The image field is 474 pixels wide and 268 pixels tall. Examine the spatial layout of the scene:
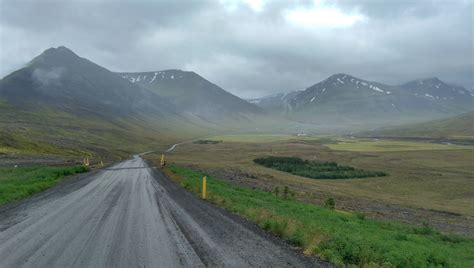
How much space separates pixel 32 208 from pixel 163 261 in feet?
42.9

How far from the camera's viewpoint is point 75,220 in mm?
18234

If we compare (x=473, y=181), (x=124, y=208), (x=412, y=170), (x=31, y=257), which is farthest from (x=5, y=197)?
(x=412, y=170)

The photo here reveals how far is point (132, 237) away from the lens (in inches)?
589

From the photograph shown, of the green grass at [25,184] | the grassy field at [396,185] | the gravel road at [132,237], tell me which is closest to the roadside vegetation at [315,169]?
the grassy field at [396,185]

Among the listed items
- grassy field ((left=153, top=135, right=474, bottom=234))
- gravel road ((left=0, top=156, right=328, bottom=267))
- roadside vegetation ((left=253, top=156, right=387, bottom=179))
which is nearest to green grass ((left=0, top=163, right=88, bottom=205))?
gravel road ((left=0, top=156, right=328, bottom=267))

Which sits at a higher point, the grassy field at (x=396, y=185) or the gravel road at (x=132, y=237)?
the gravel road at (x=132, y=237)

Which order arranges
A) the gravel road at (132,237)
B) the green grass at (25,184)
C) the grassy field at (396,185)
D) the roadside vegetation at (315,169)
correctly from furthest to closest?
1. the roadside vegetation at (315,169)
2. the grassy field at (396,185)
3. the green grass at (25,184)
4. the gravel road at (132,237)

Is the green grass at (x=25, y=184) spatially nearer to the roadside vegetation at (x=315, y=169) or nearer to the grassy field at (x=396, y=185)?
the grassy field at (x=396, y=185)

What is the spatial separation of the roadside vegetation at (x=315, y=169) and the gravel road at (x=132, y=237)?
62510 mm

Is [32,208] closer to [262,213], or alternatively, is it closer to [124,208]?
[124,208]

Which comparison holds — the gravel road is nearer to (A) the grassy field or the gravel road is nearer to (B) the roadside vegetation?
(A) the grassy field

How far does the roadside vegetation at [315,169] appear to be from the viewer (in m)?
83.1

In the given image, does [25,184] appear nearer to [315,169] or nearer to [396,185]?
[396,185]

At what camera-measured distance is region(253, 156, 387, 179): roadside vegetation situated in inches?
3273
